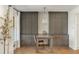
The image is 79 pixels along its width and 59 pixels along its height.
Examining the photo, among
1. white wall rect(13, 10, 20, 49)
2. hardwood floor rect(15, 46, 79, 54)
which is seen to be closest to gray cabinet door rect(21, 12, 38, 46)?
white wall rect(13, 10, 20, 49)

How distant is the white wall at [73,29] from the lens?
6.36m

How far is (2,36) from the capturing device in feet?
15.3

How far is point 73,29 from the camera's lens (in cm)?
639

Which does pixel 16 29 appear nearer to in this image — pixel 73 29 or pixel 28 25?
pixel 28 25

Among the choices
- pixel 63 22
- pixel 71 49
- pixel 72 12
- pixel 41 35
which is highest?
pixel 72 12

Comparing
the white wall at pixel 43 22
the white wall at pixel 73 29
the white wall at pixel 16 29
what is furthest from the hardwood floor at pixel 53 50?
the white wall at pixel 43 22

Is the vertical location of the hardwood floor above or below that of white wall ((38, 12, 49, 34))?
below

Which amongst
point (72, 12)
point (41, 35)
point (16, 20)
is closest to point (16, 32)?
point (16, 20)

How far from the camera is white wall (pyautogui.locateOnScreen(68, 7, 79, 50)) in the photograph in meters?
6.36

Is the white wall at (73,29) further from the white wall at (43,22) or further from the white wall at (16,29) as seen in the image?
the white wall at (16,29)

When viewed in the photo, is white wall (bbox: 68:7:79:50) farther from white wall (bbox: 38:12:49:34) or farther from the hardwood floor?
white wall (bbox: 38:12:49:34)

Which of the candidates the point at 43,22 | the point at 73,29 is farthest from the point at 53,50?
the point at 43,22
